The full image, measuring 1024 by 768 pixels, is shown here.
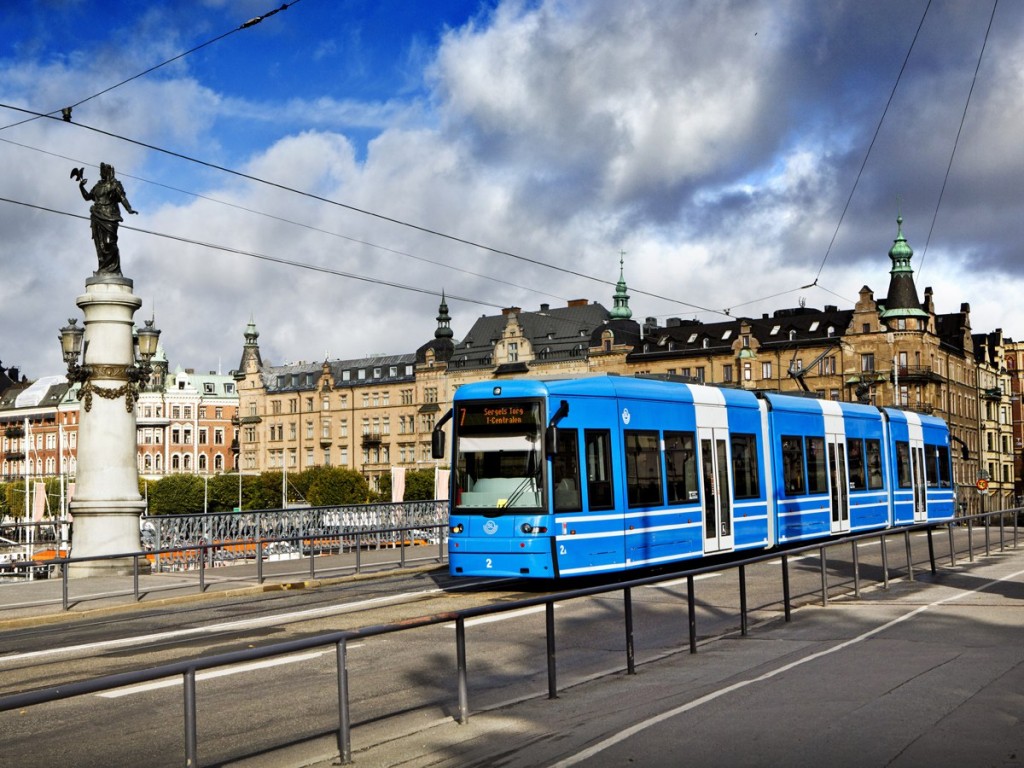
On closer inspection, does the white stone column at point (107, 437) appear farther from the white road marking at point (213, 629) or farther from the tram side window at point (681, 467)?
the tram side window at point (681, 467)

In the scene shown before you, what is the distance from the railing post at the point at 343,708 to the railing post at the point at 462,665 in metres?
1.23

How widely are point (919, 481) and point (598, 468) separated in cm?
1859

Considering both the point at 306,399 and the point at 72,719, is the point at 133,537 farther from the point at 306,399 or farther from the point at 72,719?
the point at 306,399

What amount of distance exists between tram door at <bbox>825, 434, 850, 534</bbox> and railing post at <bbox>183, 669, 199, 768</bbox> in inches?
910

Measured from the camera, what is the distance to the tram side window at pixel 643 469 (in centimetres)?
2009

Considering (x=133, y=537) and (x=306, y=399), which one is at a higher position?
(x=306, y=399)

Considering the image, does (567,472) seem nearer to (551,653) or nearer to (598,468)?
(598,468)

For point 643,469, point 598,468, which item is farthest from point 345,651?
point 643,469

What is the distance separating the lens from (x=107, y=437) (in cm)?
2412

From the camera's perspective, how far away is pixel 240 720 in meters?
7.55

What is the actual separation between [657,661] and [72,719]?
6.62 m

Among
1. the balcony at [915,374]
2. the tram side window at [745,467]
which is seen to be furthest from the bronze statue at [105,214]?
the balcony at [915,374]

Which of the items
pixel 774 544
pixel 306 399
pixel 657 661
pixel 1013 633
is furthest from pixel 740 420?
pixel 306 399

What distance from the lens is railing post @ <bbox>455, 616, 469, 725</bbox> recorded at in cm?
919
